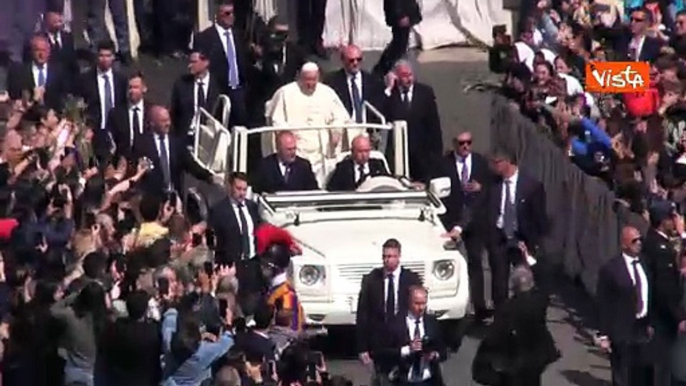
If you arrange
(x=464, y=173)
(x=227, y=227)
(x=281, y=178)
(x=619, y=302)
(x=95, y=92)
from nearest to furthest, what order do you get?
(x=619, y=302) → (x=227, y=227) → (x=281, y=178) → (x=464, y=173) → (x=95, y=92)

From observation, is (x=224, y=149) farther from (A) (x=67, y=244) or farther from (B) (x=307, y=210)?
(A) (x=67, y=244)

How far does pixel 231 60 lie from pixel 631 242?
7.95m

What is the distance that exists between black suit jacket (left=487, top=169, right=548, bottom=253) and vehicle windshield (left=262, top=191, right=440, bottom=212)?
52 cm

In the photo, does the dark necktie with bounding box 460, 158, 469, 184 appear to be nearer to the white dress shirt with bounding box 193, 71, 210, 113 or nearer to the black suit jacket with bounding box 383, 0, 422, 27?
the white dress shirt with bounding box 193, 71, 210, 113

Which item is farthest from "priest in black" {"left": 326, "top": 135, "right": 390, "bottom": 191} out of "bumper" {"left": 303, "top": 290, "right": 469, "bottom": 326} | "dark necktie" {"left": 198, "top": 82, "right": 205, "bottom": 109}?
"dark necktie" {"left": 198, "top": 82, "right": 205, "bottom": 109}

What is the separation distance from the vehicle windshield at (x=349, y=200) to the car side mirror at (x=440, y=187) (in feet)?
0.20

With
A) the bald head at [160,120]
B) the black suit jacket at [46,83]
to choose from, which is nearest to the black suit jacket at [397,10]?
the black suit jacket at [46,83]

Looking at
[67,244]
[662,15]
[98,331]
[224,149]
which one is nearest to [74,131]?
[224,149]

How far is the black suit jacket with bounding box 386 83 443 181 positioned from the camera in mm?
25875

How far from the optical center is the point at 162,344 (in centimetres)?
1783

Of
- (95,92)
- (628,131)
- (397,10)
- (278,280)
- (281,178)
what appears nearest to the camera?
(278,280)

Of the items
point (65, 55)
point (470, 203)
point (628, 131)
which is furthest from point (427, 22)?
point (470, 203)

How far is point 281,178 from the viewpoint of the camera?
914 inches

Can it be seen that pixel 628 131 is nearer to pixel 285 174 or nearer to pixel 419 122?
pixel 419 122
